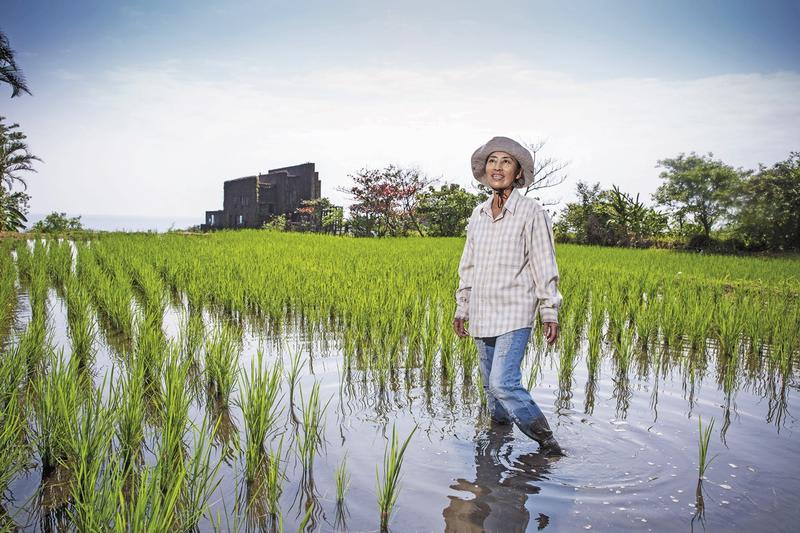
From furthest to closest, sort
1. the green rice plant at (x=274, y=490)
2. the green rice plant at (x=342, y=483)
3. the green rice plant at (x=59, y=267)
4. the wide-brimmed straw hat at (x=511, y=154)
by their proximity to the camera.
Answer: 1. the green rice plant at (x=59, y=267)
2. the wide-brimmed straw hat at (x=511, y=154)
3. the green rice plant at (x=342, y=483)
4. the green rice plant at (x=274, y=490)

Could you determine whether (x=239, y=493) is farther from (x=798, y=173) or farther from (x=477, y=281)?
(x=798, y=173)

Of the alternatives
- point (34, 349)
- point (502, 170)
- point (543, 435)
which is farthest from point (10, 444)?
point (502, 170)

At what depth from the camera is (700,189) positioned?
18922 millimetres

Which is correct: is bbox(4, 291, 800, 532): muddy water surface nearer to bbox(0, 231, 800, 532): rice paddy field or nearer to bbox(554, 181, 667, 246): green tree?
bbox(0, 231, 800, 532): rice paddy field

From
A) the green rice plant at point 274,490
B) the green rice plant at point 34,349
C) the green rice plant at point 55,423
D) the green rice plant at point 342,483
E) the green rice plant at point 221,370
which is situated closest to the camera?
the green rice plant at point 274,490

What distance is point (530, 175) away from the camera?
99.3 inches

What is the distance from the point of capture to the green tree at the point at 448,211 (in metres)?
21.0

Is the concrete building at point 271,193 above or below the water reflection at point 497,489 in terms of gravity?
above

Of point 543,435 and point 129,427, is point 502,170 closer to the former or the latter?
point 543,435

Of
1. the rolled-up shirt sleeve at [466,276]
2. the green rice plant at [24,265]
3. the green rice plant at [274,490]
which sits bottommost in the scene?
the green rice plant at [274,490]

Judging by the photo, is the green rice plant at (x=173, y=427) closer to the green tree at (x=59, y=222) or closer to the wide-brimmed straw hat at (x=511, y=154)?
the wide-brimmed straw hat at (x=511, y=154)

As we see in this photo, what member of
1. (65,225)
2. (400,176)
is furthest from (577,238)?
(65,225)

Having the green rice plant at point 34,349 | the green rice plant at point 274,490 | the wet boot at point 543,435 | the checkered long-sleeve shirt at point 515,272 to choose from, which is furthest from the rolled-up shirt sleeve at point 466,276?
the green rice plant at point 34,349

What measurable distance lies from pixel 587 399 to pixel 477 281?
124 cm
